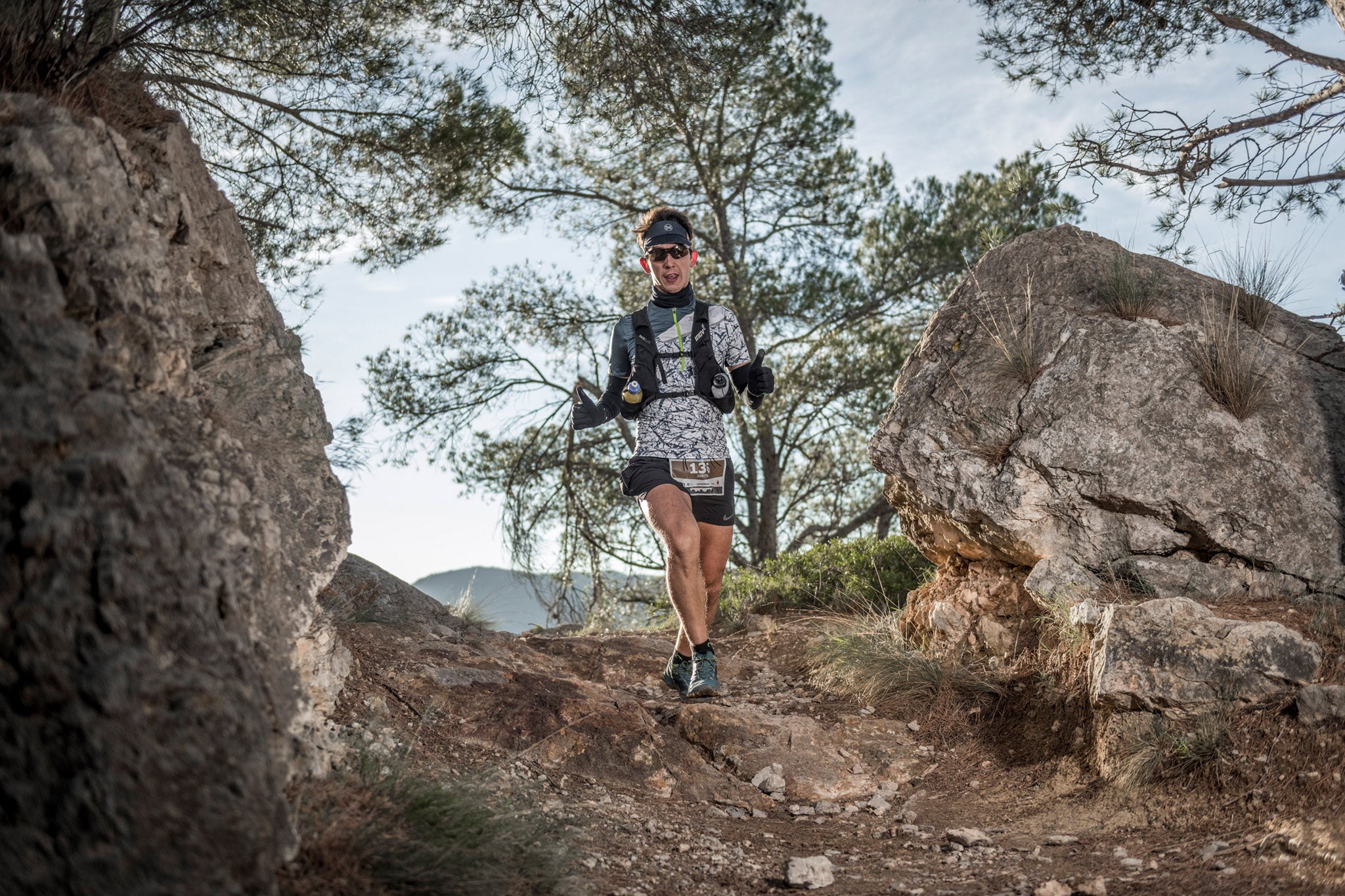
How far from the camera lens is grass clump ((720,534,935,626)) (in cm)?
734

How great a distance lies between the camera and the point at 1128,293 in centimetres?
518

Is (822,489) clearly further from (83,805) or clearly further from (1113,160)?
(83,805)

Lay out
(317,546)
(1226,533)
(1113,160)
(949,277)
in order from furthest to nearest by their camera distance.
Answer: (949,277)
(1113,160)
(1226,533)
(317,546)

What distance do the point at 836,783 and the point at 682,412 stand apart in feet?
6.70

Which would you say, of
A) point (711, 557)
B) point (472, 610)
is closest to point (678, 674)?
point (711, 557)

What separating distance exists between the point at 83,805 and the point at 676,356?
12.1 feet

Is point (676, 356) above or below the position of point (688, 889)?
above

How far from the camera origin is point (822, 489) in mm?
12547

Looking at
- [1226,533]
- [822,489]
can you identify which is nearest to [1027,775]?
[1226,533]

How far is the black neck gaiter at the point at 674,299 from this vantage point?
527 centimetres

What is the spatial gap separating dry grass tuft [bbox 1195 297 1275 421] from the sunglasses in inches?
111

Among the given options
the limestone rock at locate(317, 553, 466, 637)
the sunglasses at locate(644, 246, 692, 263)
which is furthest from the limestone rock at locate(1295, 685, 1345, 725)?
the limestone rock at locate(317, 553, 466, 637)

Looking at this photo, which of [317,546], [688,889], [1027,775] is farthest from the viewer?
[1027,775]

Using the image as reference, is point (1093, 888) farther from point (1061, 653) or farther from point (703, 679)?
point (703, 679)
